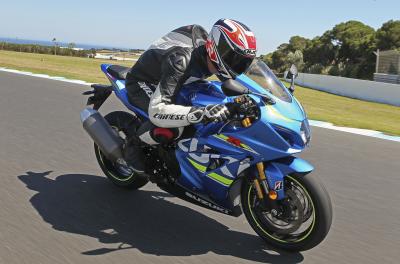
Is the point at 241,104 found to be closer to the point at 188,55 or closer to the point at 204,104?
the point at 204,104

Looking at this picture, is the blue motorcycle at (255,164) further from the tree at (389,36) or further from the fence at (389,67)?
the tree at (389,36)

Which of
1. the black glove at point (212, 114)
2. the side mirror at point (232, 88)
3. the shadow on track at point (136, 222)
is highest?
the side mirror at point (232, 88)

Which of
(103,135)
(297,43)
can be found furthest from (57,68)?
(297,43)

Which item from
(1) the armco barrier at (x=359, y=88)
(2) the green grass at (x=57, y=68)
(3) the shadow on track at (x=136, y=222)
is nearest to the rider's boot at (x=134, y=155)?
(3) the shadow on track at (x=136, y=222)

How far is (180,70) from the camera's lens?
144 inches

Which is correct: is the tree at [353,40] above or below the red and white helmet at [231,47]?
above

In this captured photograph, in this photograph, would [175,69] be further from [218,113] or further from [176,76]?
[218,113]

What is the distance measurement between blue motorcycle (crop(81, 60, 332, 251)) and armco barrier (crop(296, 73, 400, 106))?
21.3 m

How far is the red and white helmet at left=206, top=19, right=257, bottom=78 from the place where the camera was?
3.39 m

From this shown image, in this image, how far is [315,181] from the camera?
130 inches

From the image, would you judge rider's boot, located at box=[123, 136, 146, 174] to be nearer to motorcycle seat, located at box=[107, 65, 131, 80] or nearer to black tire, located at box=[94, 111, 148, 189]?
black tire, located at box=[94, 111, 148, 189]

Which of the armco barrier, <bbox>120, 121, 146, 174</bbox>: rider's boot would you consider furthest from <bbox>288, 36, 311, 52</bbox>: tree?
<bbox>120, 121, 146, 174</bbox>: rider's boot

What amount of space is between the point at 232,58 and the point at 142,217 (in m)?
1.64

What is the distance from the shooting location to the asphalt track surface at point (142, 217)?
3441 mm
